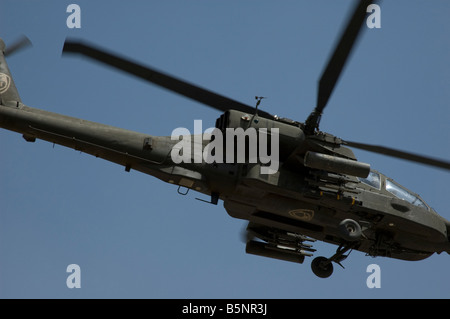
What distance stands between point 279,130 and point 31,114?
575cm

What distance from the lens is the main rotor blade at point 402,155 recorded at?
48.1ft

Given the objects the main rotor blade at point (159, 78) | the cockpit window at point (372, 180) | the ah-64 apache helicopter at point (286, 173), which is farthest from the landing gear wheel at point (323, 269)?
the main rotor blade at point (159, 78)

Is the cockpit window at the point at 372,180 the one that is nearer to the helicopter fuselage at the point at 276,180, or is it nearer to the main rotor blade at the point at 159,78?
the helicopter fuselage at the point at 276,180

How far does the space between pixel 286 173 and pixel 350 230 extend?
2069 mm

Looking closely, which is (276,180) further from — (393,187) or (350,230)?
(393,187)

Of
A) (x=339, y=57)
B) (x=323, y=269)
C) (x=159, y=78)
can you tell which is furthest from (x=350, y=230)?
(x=159, y=78)

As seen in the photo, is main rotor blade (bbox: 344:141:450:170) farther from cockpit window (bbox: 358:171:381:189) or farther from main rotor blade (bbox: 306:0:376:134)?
cockpit window (bbox: 358:171:381:189)

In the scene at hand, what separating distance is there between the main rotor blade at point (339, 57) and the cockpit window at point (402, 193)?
11.2 feet

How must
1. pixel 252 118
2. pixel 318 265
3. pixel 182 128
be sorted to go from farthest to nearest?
pixel 318 265
pixel 182 128
pixel 252 118

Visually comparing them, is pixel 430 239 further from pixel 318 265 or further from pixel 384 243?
pixel 318 265

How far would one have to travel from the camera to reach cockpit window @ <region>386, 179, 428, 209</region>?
53.6 feet

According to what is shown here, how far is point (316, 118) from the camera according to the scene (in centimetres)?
1442

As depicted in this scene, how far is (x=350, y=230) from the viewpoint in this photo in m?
15.4

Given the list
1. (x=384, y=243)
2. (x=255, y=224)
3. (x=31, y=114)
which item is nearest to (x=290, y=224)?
(x=255, y=224)
